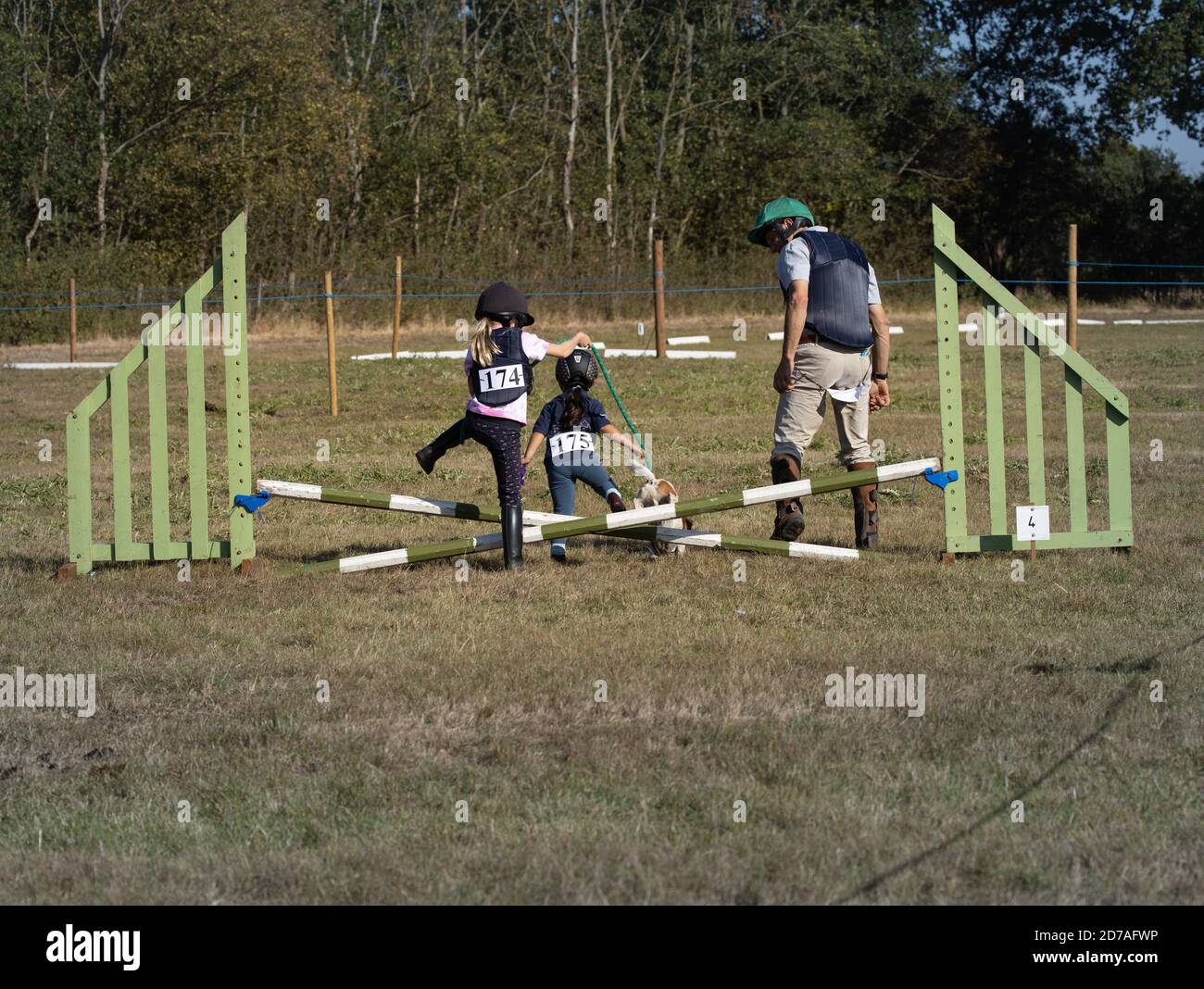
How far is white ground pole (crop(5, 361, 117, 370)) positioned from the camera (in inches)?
907

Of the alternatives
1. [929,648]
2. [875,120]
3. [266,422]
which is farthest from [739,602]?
[875,120]

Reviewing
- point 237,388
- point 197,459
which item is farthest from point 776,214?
point 197,459

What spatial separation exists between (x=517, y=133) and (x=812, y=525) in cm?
3238

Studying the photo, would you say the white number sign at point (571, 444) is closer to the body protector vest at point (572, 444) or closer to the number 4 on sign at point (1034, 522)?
the body protector vest at point (572, 444)

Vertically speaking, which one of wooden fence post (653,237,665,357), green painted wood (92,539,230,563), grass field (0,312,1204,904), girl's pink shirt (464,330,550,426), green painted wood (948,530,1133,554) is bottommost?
grass field (0,312,1204,904)

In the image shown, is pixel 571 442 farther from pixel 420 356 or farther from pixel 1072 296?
pixel 420 356

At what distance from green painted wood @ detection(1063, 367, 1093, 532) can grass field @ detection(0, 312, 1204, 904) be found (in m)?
0.27

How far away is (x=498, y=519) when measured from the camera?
321 inches

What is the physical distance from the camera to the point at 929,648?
6289 mm

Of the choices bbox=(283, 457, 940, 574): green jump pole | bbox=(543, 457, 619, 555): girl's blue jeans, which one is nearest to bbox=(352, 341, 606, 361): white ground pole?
bbox=(543, 457, 619, 555): girl's blue jeans

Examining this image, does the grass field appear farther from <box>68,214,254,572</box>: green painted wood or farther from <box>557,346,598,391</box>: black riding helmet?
<box>557,346,598,391</box>: black riding helmet

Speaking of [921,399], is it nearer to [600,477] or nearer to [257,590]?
[600,477]

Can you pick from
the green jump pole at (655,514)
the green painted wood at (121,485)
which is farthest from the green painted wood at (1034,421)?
the green painted wood at (121,485)

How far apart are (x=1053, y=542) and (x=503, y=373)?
325 cm
